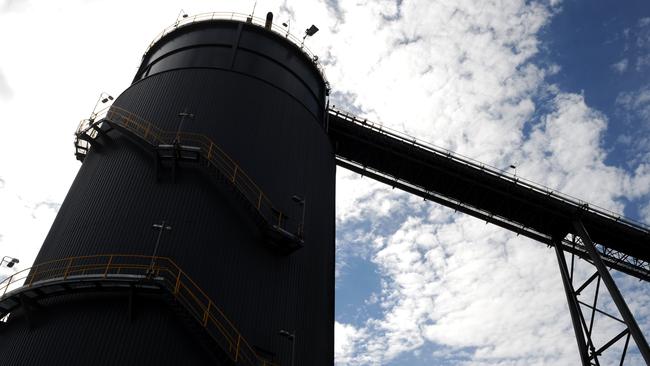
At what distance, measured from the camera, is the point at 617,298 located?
85.4ft

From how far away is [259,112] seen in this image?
23328 millimetres

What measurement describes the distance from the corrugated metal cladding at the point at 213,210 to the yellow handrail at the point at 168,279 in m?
0.47

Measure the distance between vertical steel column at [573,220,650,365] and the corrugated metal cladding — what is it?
1517 centimetres

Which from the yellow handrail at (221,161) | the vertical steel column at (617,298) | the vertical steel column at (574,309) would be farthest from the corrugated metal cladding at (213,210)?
the vertical steel column at (617,298)

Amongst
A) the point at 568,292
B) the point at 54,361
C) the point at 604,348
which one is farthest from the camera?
the point at 568,292

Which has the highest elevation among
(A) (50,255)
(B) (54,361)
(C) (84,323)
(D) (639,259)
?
(D) (639,259)

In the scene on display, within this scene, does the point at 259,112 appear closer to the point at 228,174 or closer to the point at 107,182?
the point at 228,174

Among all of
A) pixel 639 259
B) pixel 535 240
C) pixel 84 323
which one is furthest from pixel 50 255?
pixel 639 259

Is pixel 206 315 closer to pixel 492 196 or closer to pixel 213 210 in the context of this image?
pixel 213 210

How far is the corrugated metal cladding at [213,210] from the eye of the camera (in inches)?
627

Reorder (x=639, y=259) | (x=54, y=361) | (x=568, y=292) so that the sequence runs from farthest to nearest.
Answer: (x=639, y=259)
(x=568, y=292)
(x=54, y=361)

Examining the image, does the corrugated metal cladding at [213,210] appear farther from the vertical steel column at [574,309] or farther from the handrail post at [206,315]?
the vertical steel column at [574,309]

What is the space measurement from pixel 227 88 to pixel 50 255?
1044 centimetres

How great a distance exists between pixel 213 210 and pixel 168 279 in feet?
12.1
